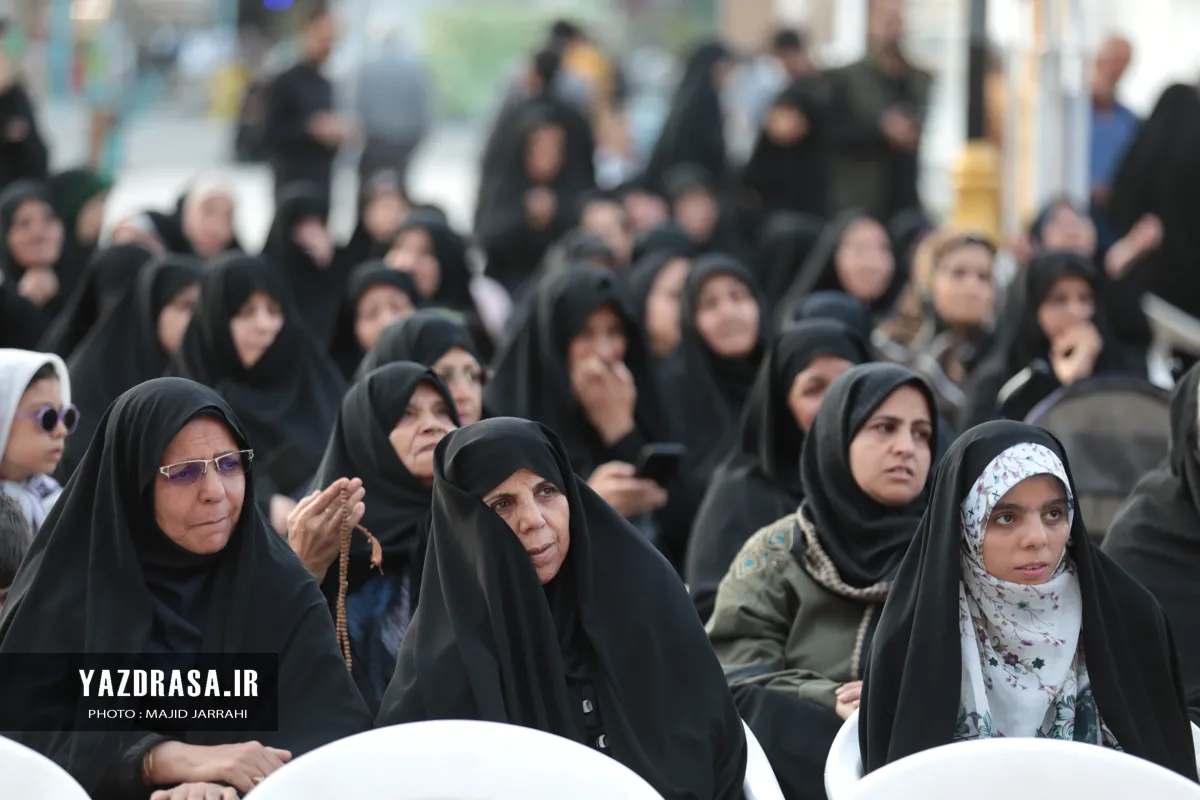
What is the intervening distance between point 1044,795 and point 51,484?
2452 millimetres

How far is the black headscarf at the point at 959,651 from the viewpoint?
3.13 m

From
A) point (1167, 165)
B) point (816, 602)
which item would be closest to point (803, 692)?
point (816, 602)

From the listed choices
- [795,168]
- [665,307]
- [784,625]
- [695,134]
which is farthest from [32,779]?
[695,134]

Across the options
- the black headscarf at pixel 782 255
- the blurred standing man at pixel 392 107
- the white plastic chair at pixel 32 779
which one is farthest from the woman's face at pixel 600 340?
the blurred standing man at pixel 392 107

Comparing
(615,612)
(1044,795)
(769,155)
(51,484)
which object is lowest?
(1044,795)

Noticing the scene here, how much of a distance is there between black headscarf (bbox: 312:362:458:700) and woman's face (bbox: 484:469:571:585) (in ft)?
2.32

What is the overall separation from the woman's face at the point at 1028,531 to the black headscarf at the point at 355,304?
3.63 meters

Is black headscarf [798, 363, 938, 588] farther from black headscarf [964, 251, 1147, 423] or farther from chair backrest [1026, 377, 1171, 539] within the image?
black headscarf [964, 251, 1147, 423]

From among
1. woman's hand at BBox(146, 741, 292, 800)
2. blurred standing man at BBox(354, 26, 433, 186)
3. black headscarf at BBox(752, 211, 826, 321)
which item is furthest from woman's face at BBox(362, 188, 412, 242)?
woman's hand at BBox(146, 741, 292, 800)

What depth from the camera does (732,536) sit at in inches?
178

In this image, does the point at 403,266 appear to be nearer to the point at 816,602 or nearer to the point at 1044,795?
the point at 816,602

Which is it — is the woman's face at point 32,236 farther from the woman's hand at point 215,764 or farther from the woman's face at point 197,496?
the woman's hand at point 215,764

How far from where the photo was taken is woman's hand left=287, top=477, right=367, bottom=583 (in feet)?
12.2

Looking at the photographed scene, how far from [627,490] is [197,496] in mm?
1847
